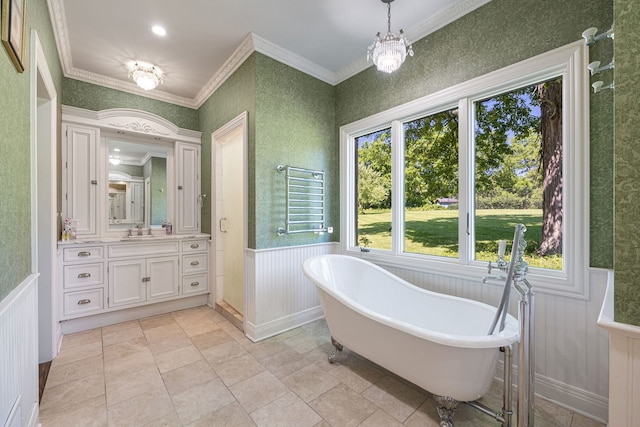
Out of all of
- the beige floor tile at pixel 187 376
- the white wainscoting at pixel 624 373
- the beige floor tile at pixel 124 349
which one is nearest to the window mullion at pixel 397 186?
the white wainscoting at pixel 624 373

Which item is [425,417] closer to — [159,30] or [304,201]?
[304,201]

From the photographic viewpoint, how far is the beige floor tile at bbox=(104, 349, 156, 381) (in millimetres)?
1979

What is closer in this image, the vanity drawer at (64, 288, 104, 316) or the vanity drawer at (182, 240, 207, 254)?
the vanity drawer at (64, 288, 104, 316)

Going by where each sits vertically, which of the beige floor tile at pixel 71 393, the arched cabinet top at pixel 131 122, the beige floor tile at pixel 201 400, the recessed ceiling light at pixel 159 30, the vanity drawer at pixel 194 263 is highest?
the recessed ceiling light at pixel 159 30

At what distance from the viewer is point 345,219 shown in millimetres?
3062

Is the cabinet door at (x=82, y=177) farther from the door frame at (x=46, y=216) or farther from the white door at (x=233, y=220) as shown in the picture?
the white door at (x=233, y=220)

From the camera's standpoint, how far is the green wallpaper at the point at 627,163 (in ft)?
2.61

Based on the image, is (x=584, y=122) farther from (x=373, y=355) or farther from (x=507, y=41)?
(x=373, y=355)

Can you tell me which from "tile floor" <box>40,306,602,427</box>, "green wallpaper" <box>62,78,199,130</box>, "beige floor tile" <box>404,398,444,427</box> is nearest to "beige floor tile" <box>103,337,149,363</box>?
"tile floor" <box>40,306,602,427</box>

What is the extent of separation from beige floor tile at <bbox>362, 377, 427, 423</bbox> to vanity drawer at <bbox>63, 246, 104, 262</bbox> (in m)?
2.89

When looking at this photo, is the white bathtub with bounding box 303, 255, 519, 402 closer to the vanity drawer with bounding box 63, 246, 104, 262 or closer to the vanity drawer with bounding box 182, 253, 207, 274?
the vanity drawer with bounding box 182, 253, 207, 274

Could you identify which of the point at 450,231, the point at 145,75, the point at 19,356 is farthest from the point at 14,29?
the point at 450,231

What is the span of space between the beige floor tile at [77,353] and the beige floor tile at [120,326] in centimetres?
28

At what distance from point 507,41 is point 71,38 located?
3666mm
